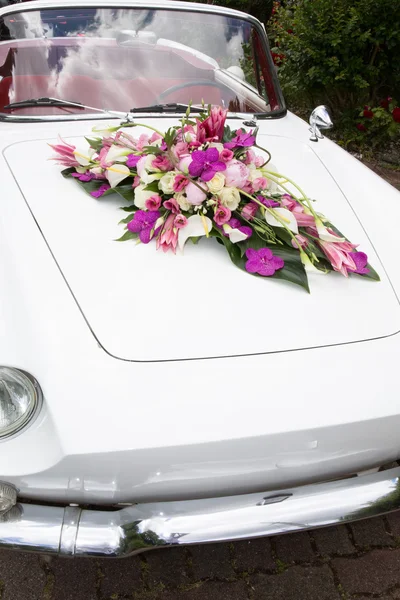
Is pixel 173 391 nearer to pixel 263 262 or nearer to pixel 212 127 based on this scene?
pixel 263 262

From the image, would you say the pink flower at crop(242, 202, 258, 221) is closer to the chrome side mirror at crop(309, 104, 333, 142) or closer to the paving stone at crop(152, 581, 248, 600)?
the chrome side mirror at crop(309, 104, 333, 142)

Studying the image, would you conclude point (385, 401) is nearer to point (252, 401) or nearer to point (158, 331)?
point (252, 401)

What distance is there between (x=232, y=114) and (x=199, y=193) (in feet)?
3.52

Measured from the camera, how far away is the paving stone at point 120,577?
5.90 ft

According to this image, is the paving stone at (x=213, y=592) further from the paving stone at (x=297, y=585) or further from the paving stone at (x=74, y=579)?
the paving stone at (x=74, y=579)

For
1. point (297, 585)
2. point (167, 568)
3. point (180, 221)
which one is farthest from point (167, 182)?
point (297, 585)

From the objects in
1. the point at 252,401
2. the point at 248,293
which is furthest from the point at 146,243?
the point at 252,401

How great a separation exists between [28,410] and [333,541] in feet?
4.29

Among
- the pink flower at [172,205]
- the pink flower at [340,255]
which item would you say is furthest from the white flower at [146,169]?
the pink flower at [340,255]

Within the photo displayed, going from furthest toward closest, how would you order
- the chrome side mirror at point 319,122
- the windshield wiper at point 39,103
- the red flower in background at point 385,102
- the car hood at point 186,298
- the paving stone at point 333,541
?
the red flower in background at point 385,102 < the chrome side mirror at point 319,122 < the windshield wiper at point 39,103 < the paving stone at point 333,541 < the car hood at point 186,298

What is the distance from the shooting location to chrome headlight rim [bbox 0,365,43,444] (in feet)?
4.35

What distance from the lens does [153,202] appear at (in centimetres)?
180

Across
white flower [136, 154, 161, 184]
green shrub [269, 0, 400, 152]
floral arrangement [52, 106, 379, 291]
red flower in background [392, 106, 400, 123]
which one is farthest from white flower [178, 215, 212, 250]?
green shrub [269, 0, 400, 152]

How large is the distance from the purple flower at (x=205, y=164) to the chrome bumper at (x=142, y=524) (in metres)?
1.00
